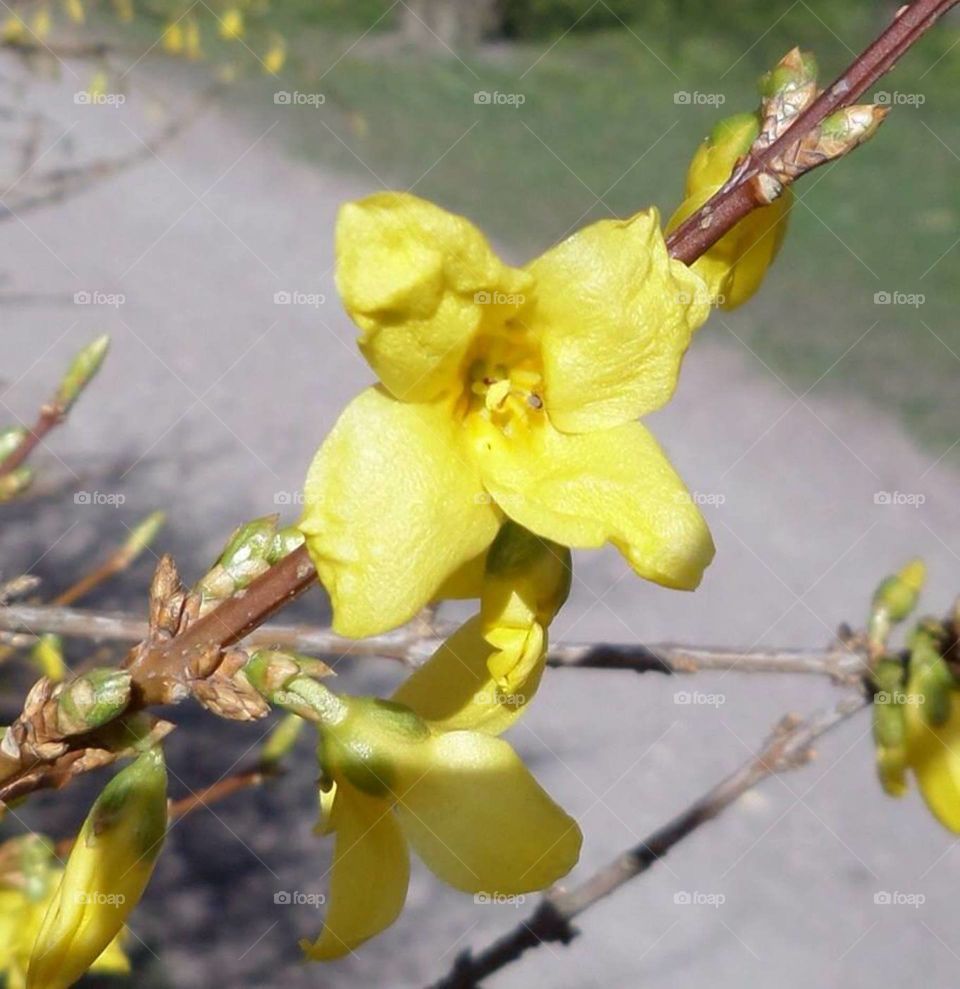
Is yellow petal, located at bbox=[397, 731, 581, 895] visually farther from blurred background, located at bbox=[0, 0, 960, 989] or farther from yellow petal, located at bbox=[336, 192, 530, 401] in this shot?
blurred background, located at bbox=[0, 0, 960, 989]

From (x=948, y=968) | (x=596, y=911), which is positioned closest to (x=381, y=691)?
(x=596, y=911)

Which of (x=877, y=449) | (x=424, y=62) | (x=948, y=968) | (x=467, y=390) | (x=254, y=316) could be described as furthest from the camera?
(x=424, y=62)

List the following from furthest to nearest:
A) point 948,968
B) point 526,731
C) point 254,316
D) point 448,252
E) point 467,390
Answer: point 254,316
point 526,731
point 948,968
point 467,390
point 448,252

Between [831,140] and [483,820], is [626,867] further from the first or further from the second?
[831,140]

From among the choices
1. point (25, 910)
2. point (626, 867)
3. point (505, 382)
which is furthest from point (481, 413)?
point (25, 910)

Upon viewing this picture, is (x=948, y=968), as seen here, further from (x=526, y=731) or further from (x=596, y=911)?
(x=526, y=731)

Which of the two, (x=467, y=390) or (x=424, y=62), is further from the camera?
(x=424, y=62)
